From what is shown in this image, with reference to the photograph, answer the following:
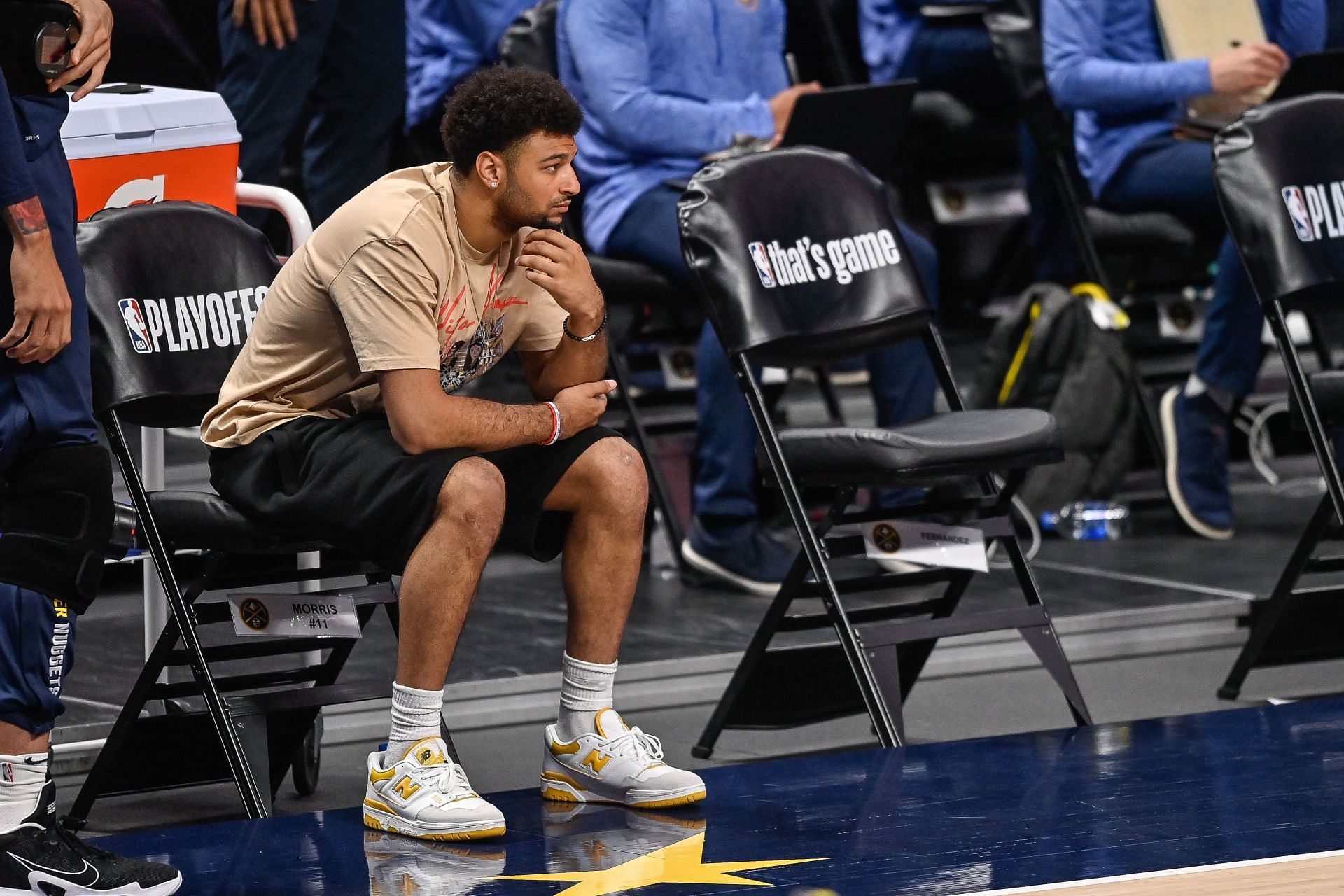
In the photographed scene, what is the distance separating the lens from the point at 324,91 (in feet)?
14.0

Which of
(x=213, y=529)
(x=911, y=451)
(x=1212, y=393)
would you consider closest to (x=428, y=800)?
(x=213, y=529)

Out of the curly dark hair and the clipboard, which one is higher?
the curly dark hair

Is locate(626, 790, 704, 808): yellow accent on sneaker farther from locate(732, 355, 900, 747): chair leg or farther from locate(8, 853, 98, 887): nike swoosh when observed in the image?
locate(8, 853, 98, 887): nike swoosh

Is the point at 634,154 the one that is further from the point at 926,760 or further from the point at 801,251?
the point at 926,760

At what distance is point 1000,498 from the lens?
10.8ft

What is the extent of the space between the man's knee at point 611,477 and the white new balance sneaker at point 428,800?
0.42 m

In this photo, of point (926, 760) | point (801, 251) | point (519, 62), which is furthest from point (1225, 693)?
point (519, 62)

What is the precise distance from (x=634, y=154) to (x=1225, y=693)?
1.84 metres

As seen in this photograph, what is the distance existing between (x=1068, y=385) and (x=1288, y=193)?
1.21 meters

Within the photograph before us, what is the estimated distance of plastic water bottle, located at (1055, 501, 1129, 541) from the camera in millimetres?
4762

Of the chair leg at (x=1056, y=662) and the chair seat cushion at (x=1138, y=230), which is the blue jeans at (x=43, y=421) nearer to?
the chair leg at (x=1056, y=662)

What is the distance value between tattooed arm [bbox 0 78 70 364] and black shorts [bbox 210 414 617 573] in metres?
0.43

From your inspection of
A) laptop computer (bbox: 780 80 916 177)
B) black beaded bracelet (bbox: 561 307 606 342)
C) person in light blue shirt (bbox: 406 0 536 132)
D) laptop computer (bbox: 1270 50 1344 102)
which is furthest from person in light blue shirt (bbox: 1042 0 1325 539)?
black beaded bracelet (bbox: 561 307 606 342)

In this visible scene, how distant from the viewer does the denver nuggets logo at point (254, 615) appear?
113 inches
